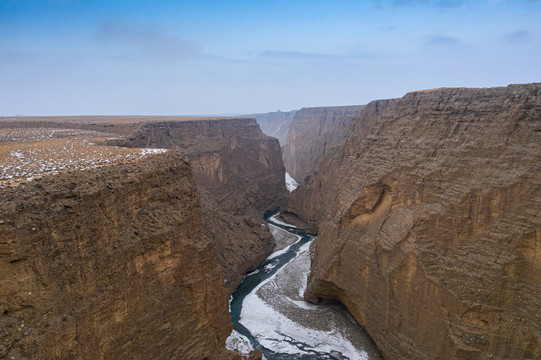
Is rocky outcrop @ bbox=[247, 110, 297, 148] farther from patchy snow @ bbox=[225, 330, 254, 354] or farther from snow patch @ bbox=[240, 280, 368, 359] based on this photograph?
patchy snow @ bbox=[225, 330, 254, 354]

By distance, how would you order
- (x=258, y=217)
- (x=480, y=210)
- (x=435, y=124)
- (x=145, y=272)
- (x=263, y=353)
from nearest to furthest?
(x=145, y=272) → (x=480, y=210) → (x=435, y=124) → (x=263, y=353) → (x=258, y=217)

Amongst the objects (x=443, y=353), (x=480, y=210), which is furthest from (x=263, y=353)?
(x=480, y=210)

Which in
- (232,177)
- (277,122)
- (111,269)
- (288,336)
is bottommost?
(288,336)

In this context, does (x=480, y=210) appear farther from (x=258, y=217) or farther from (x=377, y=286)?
(x=258, y=217)

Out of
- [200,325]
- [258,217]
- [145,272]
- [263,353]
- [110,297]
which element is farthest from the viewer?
[258,217]

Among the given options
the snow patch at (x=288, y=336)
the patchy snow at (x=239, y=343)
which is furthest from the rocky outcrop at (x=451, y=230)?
the patchy snow at (x=239, y=343)

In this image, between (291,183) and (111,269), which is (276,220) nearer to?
(291,183)

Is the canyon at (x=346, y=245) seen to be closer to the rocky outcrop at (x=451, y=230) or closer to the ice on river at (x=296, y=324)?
the rocky outcrop at (x=451, y=230)

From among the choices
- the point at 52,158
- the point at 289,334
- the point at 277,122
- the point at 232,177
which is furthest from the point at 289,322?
the point at 277,122
